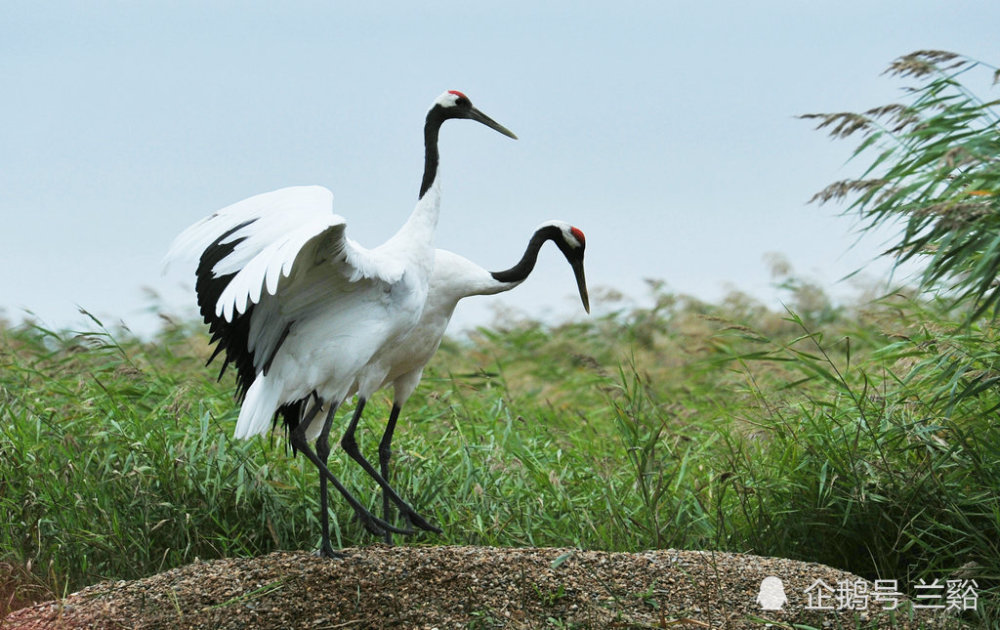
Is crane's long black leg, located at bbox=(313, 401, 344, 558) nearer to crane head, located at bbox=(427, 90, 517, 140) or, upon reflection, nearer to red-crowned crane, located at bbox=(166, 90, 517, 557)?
red-crowned crane, located at bbox=(166, 90, 517, 557)

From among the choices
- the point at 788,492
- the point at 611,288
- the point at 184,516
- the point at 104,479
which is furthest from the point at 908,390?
the point at 611,288

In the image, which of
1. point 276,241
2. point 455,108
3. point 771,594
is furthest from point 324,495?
point 455,108

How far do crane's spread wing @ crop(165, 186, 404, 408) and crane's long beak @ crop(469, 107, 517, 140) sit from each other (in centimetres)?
106

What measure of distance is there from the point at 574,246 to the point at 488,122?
2.66ft

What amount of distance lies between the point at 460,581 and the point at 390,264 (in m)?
1.48

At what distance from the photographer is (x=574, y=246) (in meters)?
5.85

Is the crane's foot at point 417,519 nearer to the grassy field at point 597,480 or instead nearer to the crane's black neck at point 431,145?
the grassy field at point 597,480

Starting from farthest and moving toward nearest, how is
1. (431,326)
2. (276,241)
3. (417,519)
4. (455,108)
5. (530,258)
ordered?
(530,258) → (455,108) → (431,326) → (417,519) → (276,241)

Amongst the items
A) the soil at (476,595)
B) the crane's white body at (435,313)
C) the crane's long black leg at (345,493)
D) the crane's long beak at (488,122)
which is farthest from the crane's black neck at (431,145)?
the soil at (476,595)

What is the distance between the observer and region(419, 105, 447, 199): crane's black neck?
5258 mm

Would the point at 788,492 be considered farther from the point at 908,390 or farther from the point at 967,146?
the point at 967,146

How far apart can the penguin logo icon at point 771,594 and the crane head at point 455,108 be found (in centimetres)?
282

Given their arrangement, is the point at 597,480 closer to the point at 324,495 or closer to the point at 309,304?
the point at 324,495

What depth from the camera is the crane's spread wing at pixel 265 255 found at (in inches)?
170
